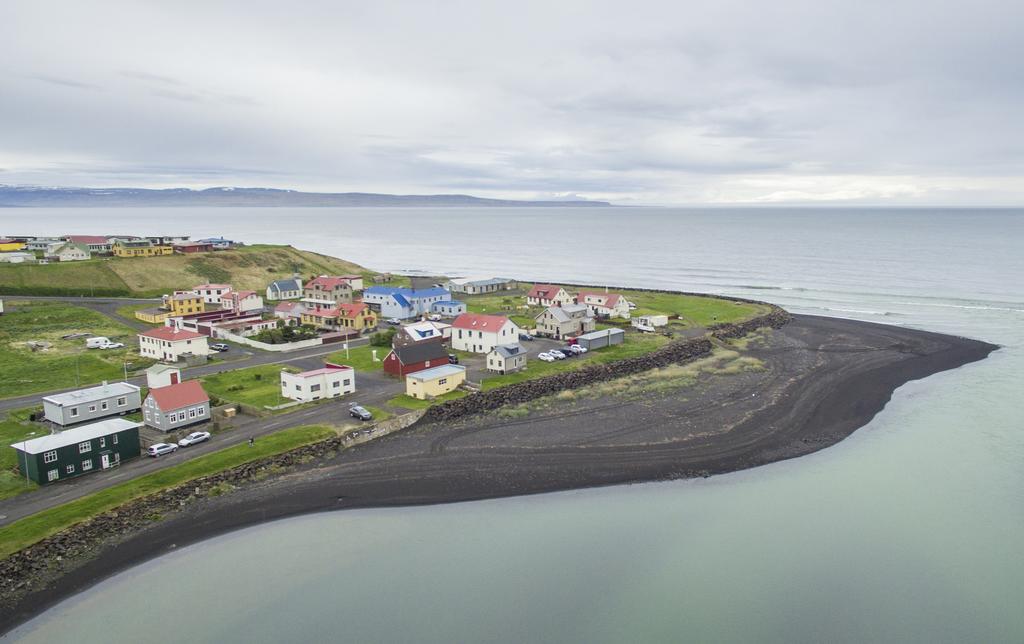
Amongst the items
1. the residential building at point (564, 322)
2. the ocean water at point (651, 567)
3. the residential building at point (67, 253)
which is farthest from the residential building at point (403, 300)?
the residential building at point (67, 253)

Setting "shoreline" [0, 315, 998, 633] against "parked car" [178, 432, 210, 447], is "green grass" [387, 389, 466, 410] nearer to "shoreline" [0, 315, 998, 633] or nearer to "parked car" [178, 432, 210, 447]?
"shoreline" [0, 315, 998, 633]

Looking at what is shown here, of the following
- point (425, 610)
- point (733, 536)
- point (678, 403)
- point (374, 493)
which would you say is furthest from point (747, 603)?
point (678, 403)

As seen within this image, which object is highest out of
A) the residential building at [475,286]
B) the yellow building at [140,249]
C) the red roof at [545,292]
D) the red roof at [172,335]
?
the yellow building at [140,249]

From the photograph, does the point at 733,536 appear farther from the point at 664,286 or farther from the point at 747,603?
the point at 664,286

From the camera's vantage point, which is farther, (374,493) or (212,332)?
(212,332)

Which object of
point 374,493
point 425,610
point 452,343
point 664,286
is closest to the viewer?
point 425,610

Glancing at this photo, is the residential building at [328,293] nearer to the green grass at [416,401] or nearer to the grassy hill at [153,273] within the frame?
the grassy hill at [153,273]

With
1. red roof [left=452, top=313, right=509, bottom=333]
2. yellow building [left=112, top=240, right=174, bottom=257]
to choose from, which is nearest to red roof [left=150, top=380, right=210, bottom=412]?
red roof [left=452, top=313, right=509, bottom=333]

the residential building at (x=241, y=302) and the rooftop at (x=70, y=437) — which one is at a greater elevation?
the residential building at (x=241, y=302)
